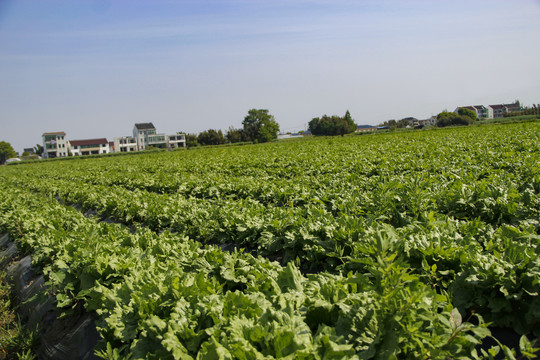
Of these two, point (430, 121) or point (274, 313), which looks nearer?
point (274, 313)

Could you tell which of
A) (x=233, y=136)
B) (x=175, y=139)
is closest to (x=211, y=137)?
(x=233, y=136)

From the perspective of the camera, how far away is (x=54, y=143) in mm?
112562

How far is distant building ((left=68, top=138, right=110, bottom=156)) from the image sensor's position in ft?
376

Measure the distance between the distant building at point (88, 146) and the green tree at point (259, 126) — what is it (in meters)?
48.1

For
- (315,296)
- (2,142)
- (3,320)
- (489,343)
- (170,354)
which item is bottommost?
(3,320)

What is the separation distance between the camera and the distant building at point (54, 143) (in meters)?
111

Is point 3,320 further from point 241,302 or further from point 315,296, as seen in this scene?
→ point 315,296

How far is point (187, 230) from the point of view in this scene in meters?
6.38

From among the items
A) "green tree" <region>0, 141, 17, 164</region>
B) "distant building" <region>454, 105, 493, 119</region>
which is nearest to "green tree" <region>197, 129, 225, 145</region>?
"green tree" <region>0, 141, 17, 164</region>

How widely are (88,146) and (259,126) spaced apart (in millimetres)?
59017

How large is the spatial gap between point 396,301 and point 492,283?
1247mm

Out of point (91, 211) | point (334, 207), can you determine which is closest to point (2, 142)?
point (91, 211)

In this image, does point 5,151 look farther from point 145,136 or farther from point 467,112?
point 467,112

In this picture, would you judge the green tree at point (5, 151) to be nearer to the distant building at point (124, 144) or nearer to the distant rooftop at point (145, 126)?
the distant building at point (124, 144)
